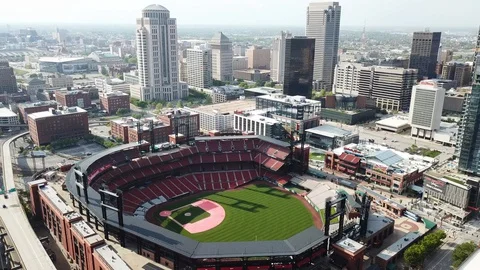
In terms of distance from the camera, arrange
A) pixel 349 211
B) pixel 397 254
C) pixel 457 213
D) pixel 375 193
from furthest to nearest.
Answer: pixel 375 193 < pixel 457 213 < pixel 349 211 < pixel 397 254

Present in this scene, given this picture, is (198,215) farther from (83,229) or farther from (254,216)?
(83,229)

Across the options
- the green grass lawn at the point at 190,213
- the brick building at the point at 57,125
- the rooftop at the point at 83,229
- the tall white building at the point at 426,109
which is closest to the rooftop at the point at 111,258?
the rooftop at the point at 83,229

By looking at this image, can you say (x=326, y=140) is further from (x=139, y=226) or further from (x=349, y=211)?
(x=139, y=226)

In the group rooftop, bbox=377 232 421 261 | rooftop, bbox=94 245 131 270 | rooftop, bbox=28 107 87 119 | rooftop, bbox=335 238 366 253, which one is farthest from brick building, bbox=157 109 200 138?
rooftop, bbox=377 232 421 261

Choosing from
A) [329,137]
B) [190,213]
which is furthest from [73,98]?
[329,137]

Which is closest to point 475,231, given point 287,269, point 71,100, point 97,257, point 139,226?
point 287,269

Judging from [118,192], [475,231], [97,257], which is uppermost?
[118,192]
